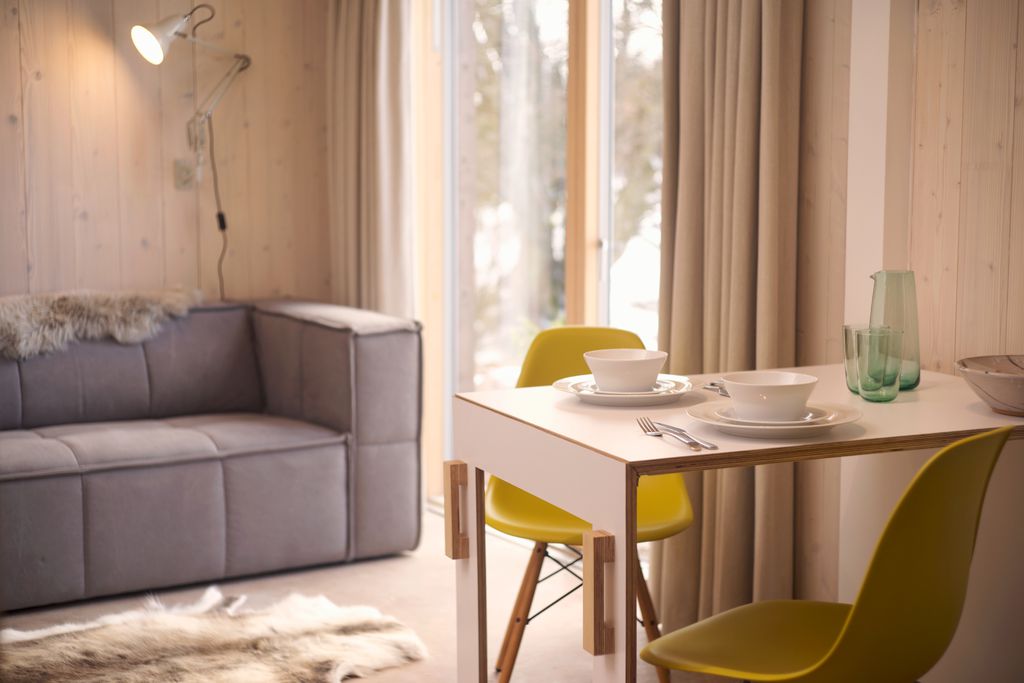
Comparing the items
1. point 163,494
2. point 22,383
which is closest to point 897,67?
point 163,494

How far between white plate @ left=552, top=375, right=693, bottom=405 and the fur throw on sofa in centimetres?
212

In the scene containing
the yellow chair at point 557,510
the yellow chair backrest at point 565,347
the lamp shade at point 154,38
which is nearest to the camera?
the yellow chair at point 557,510

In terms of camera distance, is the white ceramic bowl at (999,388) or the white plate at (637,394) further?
the white plate at (637,394)

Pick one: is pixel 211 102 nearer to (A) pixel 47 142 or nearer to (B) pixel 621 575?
(A) pixel 47 142

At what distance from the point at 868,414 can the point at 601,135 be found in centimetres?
184

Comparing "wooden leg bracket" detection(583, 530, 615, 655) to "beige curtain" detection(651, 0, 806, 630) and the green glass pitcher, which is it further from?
"beige curtain" detection(651, 0, 806, 630)

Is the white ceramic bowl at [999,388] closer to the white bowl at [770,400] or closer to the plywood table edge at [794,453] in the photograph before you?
the plywood table edge at [794,453]

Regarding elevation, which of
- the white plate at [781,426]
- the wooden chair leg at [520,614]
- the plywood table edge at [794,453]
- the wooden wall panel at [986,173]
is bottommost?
the wooden chair leg at [520,614]

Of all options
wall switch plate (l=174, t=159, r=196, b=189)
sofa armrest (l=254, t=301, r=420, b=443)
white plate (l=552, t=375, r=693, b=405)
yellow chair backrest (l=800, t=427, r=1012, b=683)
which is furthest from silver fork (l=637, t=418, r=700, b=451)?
wall switch plate (l=174, t=159, r=196, b=189)

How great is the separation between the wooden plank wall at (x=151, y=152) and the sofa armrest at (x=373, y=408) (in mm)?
910

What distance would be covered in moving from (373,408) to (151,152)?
4.77ft

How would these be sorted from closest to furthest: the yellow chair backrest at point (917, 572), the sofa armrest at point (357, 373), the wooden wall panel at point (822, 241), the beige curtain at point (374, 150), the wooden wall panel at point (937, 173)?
the yellow chair backrest at point (917, 572), the wooden wall panel at point (937, 173), the wooden wall panel at point (822, 241), the sofa armrest at point (357, 373), the beige curtain at point (374, 150)

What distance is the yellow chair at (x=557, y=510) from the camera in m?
2.27

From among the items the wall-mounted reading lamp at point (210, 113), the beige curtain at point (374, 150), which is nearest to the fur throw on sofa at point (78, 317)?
the wall-mounted reading lamp at point (210, 113)
